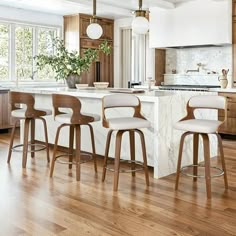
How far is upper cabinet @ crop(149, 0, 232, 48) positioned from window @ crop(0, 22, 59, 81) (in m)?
2.51

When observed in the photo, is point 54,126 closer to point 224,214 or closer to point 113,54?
point 224,214

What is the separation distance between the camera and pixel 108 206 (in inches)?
116

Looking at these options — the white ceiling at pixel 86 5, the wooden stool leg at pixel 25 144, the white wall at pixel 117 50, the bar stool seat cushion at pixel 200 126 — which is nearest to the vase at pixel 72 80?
the wooden stool leg at pixel 25 144

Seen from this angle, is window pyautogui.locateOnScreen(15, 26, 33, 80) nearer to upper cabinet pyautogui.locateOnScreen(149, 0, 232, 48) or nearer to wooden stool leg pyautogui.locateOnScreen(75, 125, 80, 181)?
upper cabinet pyautogui.locateOnScreen(149, 0, 232, 48)

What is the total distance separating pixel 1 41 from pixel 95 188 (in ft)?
16.7

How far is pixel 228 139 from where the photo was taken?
612 cm

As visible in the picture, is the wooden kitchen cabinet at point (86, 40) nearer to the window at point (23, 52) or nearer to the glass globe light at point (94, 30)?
the window at point (23, 52)

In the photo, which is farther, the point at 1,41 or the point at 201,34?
the point at 1,41

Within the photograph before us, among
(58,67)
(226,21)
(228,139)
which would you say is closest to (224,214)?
(58,67)

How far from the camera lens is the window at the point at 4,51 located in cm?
746

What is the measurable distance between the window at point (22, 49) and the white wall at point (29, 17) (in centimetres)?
13

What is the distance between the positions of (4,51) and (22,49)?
16.7 inches

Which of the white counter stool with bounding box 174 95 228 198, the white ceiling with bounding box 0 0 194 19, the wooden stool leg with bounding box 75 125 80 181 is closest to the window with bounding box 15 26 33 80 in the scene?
the white ceiling with bounding box 0 0 194 19

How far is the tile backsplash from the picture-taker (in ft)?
22.5
